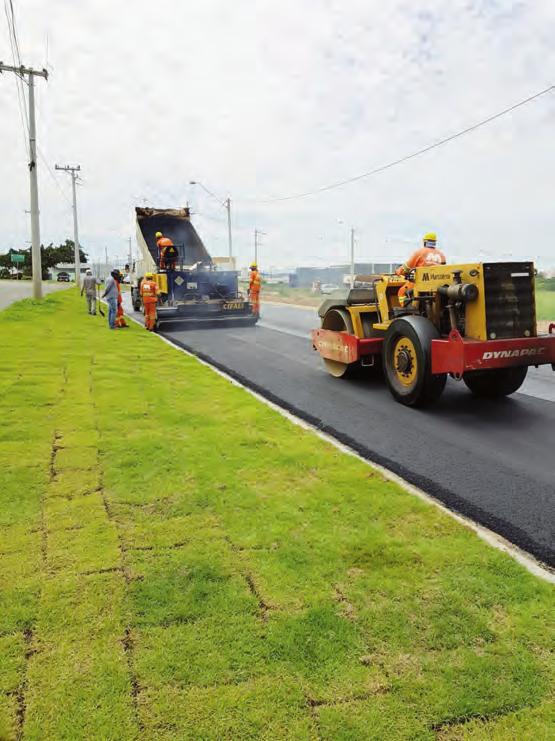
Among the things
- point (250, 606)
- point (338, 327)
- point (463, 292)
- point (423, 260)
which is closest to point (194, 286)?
point (338, 327)

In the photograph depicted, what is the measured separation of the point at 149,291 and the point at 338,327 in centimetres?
836

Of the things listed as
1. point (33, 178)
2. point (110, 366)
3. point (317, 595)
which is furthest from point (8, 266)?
point (317, 595)

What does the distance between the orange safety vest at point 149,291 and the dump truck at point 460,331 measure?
30.1 feet

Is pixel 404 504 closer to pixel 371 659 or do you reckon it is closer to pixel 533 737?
pixel 371 659

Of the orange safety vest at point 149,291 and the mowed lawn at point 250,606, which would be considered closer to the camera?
the mowed lawn at point 250,606

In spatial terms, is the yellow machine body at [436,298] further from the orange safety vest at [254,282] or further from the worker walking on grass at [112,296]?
the orange safety vest at [254,282]

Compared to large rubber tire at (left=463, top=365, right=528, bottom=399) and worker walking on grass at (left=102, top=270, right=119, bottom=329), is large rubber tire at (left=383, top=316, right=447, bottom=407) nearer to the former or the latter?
large rubber tire at (left=463, top=365, right=528, bottom=399)

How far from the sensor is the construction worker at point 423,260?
7.43 metres

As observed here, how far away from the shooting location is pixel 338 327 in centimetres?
885

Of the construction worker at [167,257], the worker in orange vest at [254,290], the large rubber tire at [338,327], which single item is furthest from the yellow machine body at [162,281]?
the large rubber tire at [338,327]

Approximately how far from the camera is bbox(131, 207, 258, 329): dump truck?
17.1 m

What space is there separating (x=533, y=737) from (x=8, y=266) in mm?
128666

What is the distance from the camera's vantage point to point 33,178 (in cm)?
2231

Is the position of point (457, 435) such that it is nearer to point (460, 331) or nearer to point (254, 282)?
point (460, 331)
